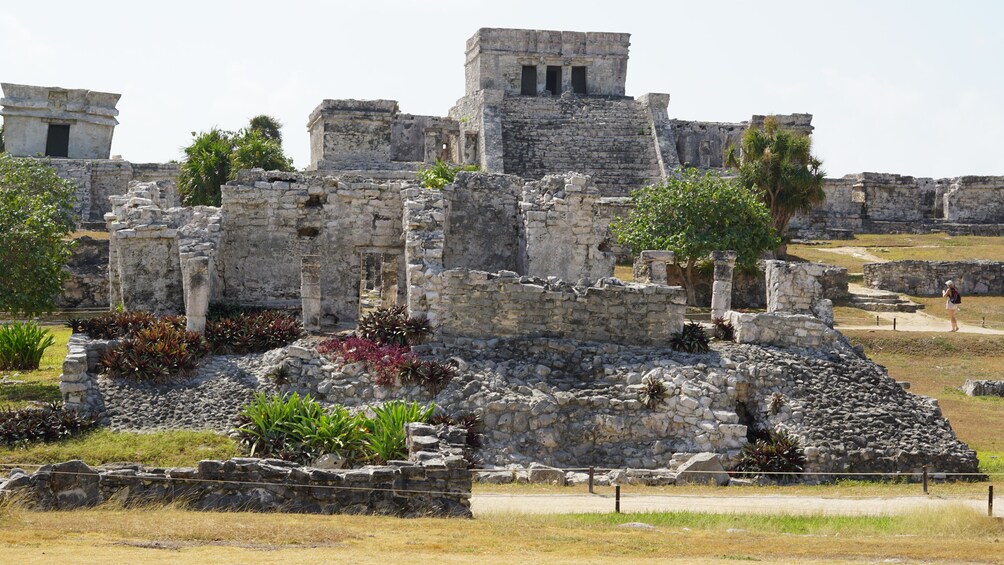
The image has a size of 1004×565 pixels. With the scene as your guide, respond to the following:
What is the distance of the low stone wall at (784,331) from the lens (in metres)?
21.4

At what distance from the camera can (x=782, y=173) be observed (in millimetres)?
38531

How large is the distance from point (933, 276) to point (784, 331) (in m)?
18.4

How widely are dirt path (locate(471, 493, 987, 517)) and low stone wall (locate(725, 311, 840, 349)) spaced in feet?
15.2

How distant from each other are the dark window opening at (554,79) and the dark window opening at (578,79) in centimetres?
51

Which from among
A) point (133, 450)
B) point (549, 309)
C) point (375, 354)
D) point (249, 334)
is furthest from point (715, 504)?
point (249, 334)

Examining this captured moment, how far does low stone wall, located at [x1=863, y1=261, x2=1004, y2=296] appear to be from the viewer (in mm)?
38125

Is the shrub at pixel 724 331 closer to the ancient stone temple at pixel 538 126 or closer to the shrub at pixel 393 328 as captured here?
the shrub at pixel 393 328

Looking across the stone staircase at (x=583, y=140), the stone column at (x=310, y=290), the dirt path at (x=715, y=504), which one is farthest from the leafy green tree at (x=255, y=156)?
the dirt path at (x=715, y=504)

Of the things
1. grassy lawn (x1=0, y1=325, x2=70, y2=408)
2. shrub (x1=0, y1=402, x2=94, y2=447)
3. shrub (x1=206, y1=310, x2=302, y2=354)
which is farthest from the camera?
shrub (x1=206, y1=310, x2=302, y2=354)

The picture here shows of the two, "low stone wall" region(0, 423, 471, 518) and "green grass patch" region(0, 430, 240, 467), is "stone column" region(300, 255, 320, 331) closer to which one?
"green grass patch" region(0, 430, 240, 467)

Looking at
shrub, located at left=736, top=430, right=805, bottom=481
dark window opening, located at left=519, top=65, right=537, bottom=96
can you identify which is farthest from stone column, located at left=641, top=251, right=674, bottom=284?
dark window opening, located at left=519, top=65, right=537, bottom=96

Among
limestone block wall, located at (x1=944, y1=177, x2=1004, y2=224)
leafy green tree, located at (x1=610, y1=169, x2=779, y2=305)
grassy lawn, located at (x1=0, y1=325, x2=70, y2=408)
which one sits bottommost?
grassy lawn, located at (x1=0, y1=325, x2=70, y2=408)

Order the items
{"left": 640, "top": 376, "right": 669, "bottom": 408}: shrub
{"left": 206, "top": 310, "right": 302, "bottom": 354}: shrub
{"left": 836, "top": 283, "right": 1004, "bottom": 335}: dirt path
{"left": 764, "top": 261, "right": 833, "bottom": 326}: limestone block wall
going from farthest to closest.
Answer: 1. {"left": 836, "top": 283, "right": 1004, "bottom": 335}: dirt path
2. {"left": 764, "top": 261, "right": 833, "bottom": 326}: limestone block wall
3. {"left": 206, "top": 310, "right": 302, "bottom": 354}: shrub
4. {"left": 640, "top": 376, "right": 669, "bottom": 408}: shrub

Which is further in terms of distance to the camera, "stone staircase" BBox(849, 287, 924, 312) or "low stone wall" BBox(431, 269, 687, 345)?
"stone staircase" BBox(849, 287, 924, 312)
